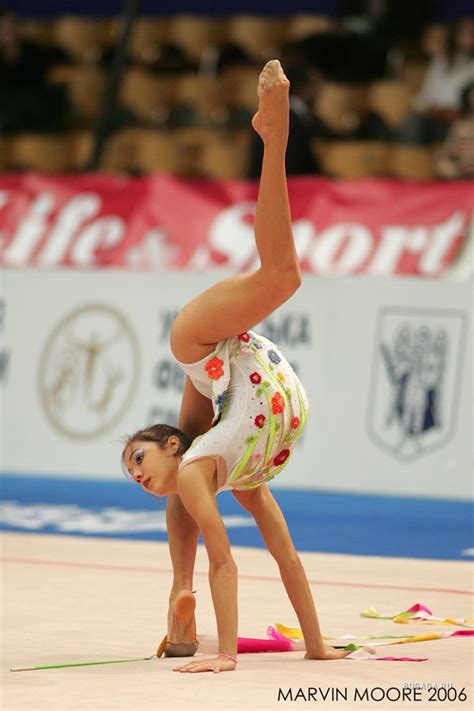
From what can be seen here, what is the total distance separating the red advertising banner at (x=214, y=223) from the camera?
31.5 ft

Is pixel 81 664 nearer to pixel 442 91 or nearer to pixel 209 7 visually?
pixel 442 91

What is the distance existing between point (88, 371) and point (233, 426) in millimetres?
5596

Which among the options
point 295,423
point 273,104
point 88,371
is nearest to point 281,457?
point 295,423

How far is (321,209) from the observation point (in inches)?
392

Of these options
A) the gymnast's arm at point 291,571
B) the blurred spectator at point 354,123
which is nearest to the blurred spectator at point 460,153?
the blurred spectator at point 354,123

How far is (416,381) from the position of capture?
889 cm

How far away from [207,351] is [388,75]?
929 centimetres

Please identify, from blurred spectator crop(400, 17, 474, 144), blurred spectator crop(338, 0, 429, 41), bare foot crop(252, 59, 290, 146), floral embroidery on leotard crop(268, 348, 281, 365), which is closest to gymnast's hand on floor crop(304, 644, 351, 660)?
floral embroidery on leotard crop(268, 348, 281, 365)

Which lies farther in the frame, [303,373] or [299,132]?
[299,132]

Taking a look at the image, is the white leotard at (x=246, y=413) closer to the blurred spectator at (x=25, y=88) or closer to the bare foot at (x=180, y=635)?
the bare foot at (x=180, y=635)

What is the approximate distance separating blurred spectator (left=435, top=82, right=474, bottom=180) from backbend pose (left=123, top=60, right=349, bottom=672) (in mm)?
6196

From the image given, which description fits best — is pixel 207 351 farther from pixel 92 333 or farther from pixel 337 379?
pixel 92 333

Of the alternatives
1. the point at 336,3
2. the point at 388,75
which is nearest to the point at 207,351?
the point at 388,75

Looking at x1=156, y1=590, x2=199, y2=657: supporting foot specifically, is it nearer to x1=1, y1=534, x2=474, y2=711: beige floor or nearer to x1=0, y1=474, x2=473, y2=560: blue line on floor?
x1=1, y1=534, x2=474, y2=711: beige floor
